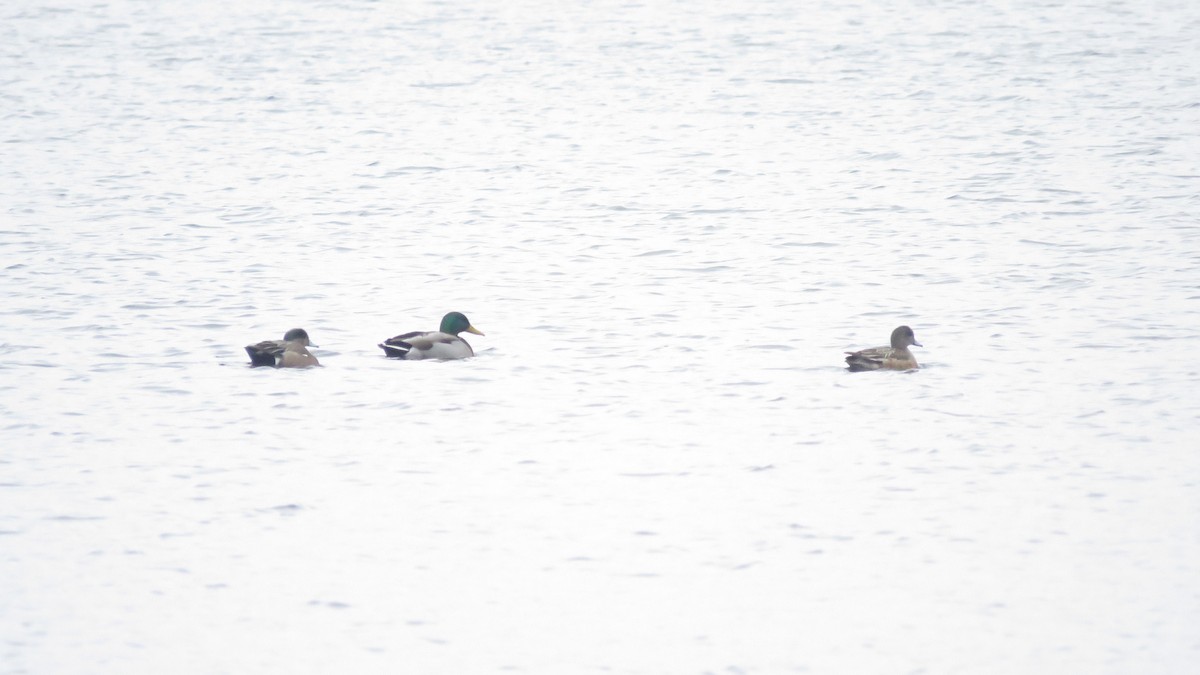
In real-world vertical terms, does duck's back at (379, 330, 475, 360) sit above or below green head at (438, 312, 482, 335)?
below

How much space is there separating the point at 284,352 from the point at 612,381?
288cm

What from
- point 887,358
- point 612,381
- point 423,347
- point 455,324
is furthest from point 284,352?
point 887,358

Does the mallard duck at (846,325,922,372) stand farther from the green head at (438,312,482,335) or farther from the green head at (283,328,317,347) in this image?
the green head at (283,328,317,347)

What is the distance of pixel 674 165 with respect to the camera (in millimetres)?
26734

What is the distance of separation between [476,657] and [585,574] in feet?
3.97

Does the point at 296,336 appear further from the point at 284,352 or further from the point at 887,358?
the point at 887,358

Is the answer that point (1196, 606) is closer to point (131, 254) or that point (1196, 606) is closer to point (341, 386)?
point (341, 386)

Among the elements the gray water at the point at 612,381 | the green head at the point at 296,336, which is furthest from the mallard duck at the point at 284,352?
the gray water at the point at 612,381

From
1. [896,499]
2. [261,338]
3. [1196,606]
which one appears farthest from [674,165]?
[1196,606]

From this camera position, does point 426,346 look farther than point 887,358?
Yes

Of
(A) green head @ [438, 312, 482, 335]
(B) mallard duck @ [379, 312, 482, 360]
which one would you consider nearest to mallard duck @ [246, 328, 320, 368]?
(B) mallard duck @ [379, 312, 482, 360]

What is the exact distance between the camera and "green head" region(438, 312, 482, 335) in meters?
15.1

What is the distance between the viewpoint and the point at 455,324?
15133 millimetres

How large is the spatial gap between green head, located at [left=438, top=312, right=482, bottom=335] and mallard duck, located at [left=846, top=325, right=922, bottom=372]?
3669mm
